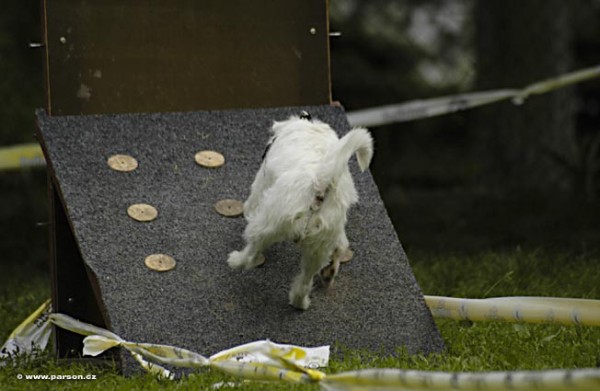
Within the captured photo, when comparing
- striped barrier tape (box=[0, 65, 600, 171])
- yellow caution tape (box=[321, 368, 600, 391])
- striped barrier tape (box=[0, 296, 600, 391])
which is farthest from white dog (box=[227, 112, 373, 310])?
striped barrier tape (box=[0, 65, 600, 171])

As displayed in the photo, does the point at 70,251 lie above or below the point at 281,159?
below

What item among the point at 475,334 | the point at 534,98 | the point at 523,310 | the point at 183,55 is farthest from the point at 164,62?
the point at 534,98

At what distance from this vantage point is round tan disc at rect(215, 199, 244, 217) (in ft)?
18.8

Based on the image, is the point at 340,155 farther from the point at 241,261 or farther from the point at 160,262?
the point at 160,262

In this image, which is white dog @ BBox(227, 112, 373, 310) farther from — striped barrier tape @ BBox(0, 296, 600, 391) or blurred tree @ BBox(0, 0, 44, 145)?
blurred tree @ BBox(0, 0, 44, 145)

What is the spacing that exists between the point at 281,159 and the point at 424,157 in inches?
386

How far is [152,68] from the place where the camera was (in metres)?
6.44

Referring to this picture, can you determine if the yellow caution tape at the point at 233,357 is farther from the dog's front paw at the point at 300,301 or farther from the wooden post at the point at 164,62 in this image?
the wooden post at the point at 164,62

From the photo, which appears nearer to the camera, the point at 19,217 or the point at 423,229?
the point at 423,229

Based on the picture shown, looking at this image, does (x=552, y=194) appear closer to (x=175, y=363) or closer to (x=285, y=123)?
(x=285, y=123)

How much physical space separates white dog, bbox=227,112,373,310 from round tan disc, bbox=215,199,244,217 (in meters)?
0.26

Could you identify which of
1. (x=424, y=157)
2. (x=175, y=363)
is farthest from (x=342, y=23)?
(x=175, y=363)

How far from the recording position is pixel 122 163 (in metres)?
5.84

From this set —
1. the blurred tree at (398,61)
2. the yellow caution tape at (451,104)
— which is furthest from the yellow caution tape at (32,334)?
the blurred tree at (398,61)
